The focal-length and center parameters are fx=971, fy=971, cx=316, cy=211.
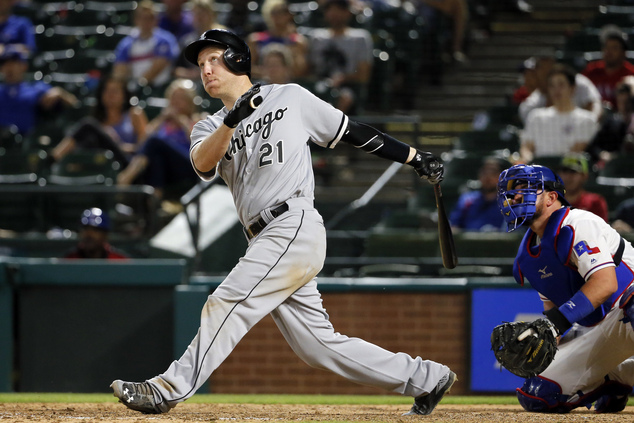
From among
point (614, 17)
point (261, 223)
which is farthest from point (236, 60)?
point (614, 17)

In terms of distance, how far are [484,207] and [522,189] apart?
309 centimetres

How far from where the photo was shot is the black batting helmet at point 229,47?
172 inches

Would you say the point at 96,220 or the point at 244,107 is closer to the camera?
the point at 244,107

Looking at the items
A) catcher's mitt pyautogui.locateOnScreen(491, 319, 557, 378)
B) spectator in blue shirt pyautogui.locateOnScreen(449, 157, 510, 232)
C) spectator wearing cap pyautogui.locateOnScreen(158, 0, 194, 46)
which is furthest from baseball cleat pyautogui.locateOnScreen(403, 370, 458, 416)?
spectator wearing cap pyautogui.locateOnScreen(158, 0, 194, 46)

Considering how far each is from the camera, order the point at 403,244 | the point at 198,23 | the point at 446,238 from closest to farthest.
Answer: the point at 446,238, the point at 403,244, the point at 198,23

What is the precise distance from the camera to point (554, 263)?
185 inches

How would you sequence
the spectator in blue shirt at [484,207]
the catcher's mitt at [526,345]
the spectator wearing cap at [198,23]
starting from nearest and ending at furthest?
the catcher's mitt at [526,345] < the spectator in blue shirt at [484,207] < the spectator wearing cap at [198,23]

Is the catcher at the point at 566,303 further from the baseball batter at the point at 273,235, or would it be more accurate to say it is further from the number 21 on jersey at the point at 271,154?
the number 21 on jersey at the point at 271,154

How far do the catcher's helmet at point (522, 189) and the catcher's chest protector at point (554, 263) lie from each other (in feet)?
0.45

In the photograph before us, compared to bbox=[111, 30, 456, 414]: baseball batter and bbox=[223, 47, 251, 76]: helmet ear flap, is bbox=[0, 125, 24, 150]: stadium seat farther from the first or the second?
bbox=[223, 47, 251, 76]: helmet ear flap

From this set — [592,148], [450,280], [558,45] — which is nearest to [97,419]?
[450,280]

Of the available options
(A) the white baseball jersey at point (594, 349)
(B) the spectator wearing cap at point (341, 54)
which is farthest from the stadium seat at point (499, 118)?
(A) the white baseball jersey at point (594, 349)

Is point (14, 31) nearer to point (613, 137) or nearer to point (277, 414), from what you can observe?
point (613, 137)

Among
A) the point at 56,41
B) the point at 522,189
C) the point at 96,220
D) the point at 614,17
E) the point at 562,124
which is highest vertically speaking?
the point at 614,17
